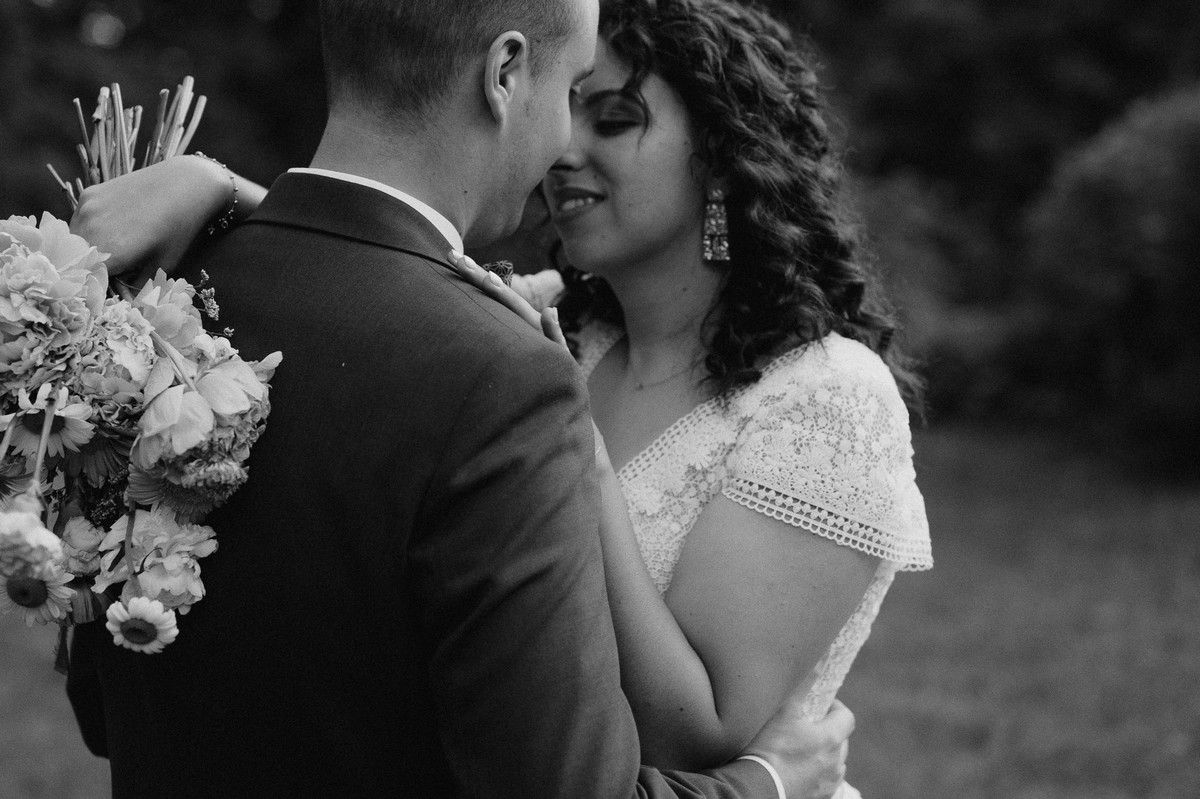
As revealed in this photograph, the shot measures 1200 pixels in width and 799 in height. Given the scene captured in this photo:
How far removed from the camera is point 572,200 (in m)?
2.58

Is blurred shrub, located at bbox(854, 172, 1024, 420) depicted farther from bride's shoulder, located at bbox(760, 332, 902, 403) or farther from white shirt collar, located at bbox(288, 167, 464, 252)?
white shirt collar, located at bbox(288, 167, 464, 252)

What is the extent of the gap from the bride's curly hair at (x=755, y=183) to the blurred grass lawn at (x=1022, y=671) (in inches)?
62.5

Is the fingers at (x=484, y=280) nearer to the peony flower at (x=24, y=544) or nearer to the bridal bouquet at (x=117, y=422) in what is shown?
the bridal bouquet at (x=117, y=422)

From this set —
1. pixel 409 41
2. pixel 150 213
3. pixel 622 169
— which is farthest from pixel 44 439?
pixel 622 169

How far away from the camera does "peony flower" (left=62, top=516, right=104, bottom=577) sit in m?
1.59

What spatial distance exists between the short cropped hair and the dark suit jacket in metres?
0.14

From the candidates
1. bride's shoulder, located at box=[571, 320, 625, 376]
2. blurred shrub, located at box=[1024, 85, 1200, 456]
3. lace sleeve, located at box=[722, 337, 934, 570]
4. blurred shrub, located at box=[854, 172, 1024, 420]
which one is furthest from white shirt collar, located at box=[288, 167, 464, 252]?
blurred shrub, located at box=[854, 172, 1024, 420]

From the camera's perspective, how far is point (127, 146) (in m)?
1.95

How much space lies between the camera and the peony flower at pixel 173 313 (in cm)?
155

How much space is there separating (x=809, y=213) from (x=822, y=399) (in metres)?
0.54

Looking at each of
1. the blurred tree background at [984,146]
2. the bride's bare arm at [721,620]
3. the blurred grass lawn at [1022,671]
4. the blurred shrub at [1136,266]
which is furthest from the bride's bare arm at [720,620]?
the blurred shrub at [1136,266]

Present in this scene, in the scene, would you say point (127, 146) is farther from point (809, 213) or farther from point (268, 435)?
point (809, 213)

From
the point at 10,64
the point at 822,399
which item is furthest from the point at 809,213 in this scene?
the point at 10,64

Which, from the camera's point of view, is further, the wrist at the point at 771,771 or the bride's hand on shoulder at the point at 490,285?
the wrist at the point at 771,771
